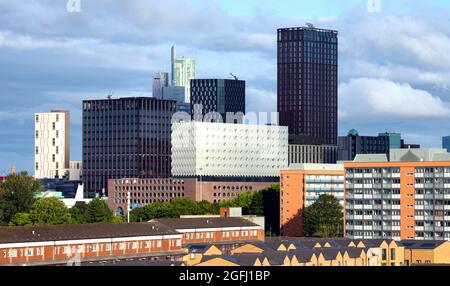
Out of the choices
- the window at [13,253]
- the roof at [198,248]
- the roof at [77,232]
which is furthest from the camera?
the roof at [198,248]

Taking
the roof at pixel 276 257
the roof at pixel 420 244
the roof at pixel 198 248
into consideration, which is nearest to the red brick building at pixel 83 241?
the roof at pixel 198 248

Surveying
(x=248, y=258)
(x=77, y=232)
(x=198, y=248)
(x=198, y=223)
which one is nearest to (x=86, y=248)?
(x=77, y=232)

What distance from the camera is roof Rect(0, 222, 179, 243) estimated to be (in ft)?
432

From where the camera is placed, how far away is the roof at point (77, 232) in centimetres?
13175

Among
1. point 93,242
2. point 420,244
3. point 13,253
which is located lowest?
point 420,244

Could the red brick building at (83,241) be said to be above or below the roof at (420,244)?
above

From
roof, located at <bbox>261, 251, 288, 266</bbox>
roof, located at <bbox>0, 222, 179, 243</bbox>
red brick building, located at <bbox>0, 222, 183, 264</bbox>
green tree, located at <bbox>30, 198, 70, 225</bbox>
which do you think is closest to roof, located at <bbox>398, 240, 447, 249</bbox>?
red brick building, located at <bbox>0, 222, 183, 264</bbox>

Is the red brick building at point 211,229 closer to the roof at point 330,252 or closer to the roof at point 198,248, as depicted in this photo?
the roof at point 198,248

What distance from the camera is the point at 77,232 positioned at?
14275 cm

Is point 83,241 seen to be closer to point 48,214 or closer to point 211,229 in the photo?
point 211,229

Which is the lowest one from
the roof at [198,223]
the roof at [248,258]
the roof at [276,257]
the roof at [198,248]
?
the roof at [198,248]
